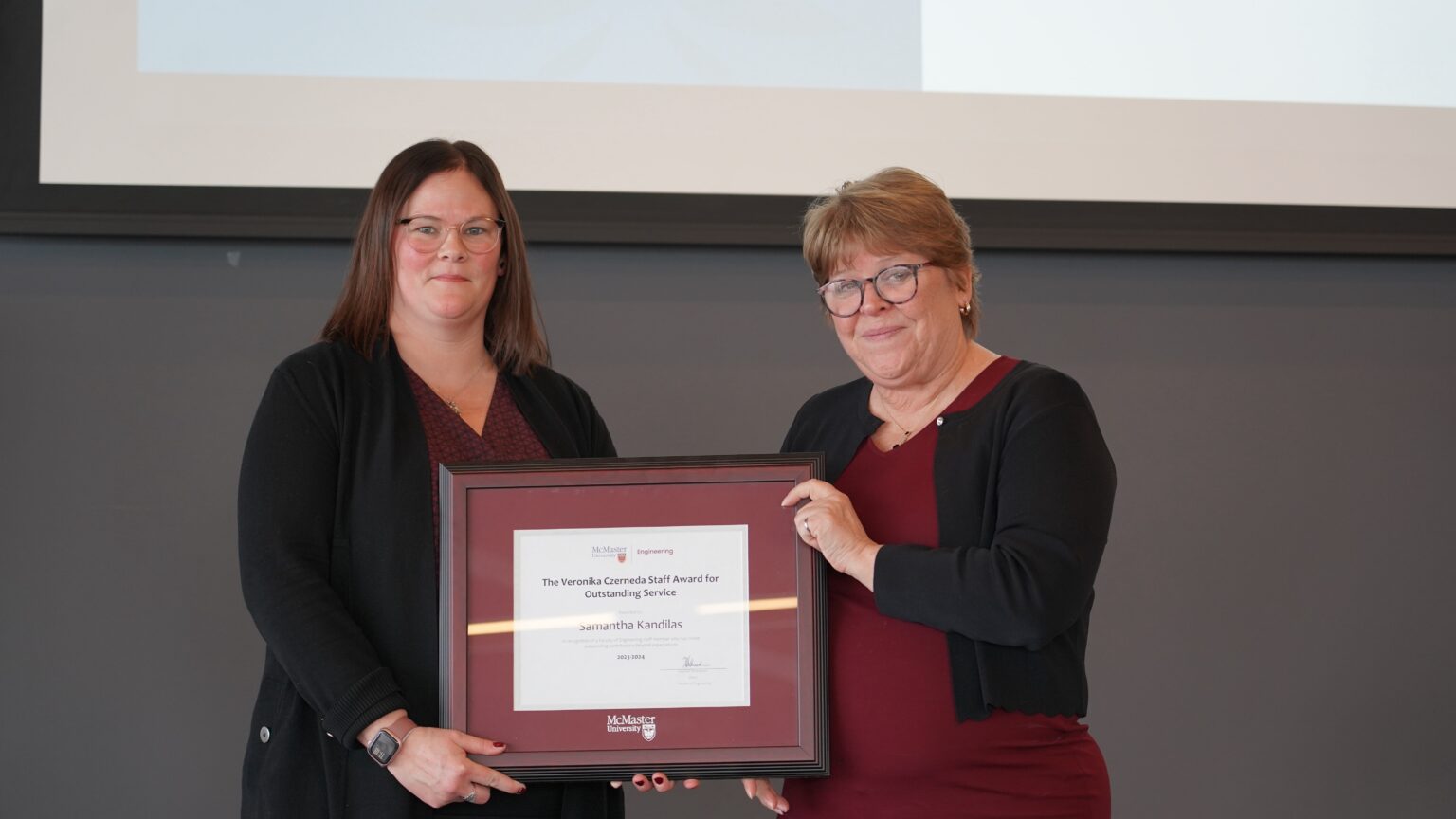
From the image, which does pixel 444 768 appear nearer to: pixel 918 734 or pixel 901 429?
pixel 918 734

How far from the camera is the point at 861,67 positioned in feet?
8.25

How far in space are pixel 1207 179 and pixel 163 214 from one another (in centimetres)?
211

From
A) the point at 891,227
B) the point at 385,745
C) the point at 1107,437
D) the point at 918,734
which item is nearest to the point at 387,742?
the point at 385,745

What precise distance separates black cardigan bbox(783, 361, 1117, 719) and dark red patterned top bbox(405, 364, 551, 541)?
57 centimetres

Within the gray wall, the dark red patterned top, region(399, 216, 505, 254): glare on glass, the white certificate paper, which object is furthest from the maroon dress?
the gray wall

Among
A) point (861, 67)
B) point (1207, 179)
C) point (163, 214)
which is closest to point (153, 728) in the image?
point (163, 214)

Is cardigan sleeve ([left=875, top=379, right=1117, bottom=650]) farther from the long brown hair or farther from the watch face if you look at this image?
the long brown hair

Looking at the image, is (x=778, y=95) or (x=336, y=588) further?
(x=778, y=95)

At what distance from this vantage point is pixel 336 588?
1.61 meters

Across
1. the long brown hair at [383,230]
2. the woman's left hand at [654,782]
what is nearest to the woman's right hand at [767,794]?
the woman's left hand at [654,782]

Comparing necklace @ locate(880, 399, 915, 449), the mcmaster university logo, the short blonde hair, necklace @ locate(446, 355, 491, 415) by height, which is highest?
the short blonde hair

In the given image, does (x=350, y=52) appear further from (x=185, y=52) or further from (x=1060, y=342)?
(x=1060, y=342)

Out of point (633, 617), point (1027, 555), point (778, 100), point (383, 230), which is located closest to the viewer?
point (1027, 555)

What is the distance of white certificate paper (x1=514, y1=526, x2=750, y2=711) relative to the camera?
159 centimetres
